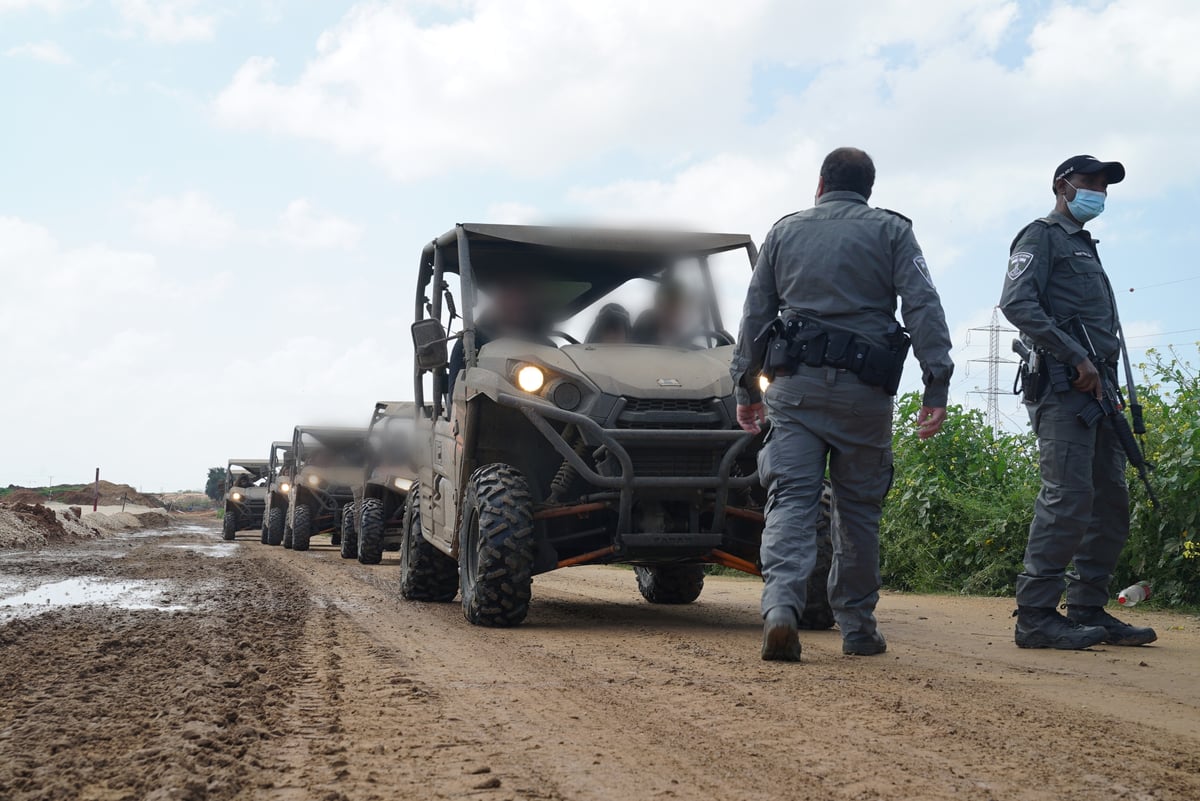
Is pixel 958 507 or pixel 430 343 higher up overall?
pixel 430 343

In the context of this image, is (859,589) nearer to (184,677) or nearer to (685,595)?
(184,677)

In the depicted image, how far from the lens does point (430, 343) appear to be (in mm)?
6641

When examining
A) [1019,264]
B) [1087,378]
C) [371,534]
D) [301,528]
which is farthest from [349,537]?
[1087,378]

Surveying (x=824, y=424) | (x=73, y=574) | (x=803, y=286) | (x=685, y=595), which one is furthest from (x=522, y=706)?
(x=73, y=574)

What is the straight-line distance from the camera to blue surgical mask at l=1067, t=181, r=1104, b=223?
532 cm

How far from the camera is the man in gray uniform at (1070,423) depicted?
5066 millimetres

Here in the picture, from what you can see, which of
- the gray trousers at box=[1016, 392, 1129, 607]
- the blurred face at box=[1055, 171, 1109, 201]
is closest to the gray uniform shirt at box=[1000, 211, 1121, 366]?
the blurred face at box=[1055, 171, 1109, 201]

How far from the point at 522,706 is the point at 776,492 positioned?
1.55m

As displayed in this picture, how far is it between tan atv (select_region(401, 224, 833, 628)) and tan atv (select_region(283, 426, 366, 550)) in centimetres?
1102

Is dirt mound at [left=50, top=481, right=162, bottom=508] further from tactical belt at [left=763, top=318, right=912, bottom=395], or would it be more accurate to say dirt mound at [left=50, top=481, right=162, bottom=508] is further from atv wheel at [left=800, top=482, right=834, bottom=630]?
tactical belt at [left=763, top=318, right=912, bottom=395]

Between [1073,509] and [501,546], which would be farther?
[501,546]

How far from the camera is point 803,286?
475 cm

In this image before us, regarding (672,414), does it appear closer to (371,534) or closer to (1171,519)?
(1171,519)

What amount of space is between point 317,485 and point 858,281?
1528cm
